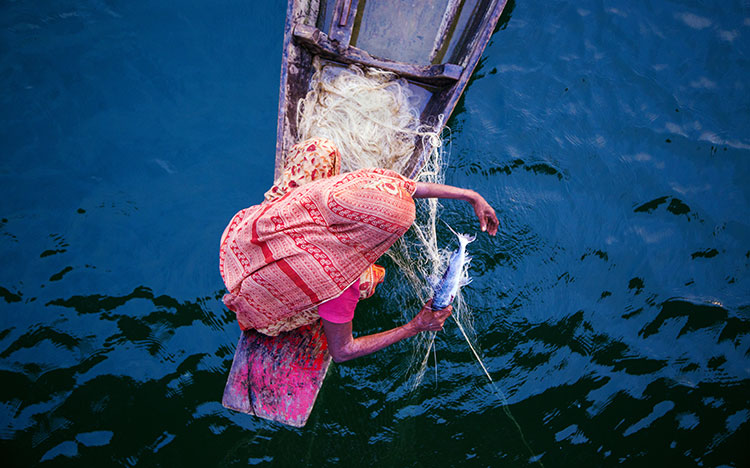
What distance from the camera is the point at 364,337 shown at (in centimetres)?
228

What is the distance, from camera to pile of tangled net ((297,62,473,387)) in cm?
325

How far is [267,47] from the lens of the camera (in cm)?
373

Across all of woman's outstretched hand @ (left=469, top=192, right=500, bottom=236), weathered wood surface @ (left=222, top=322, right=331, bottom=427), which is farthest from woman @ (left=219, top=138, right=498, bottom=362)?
woman's outstretched hand @ (left=469, top=192, right=500, bottom=236)

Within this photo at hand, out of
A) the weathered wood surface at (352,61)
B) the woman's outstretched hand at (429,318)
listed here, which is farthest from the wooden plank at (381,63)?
the woman's outstretched hand at (429,318)

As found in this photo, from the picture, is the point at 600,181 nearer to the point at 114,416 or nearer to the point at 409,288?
the point at 409,288

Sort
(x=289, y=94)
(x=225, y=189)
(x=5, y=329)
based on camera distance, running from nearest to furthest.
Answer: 1. (x=289, y=94)
2. (x=5, y=329)
3. (x=225, y=189)

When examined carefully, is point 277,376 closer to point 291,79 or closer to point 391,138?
point 391,138

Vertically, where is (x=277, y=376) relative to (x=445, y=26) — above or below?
below

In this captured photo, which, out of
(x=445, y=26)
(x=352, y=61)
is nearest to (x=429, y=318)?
(x=352, y=61)

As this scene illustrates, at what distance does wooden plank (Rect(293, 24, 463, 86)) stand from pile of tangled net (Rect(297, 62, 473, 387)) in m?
0.07

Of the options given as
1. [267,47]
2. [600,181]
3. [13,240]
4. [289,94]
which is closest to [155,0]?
[267,47]

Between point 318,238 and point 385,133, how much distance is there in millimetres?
1766

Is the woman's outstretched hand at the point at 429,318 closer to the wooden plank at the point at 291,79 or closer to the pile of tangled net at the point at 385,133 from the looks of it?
the pile of tangled net at the point at 385,133

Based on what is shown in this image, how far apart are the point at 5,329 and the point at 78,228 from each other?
976 mm
